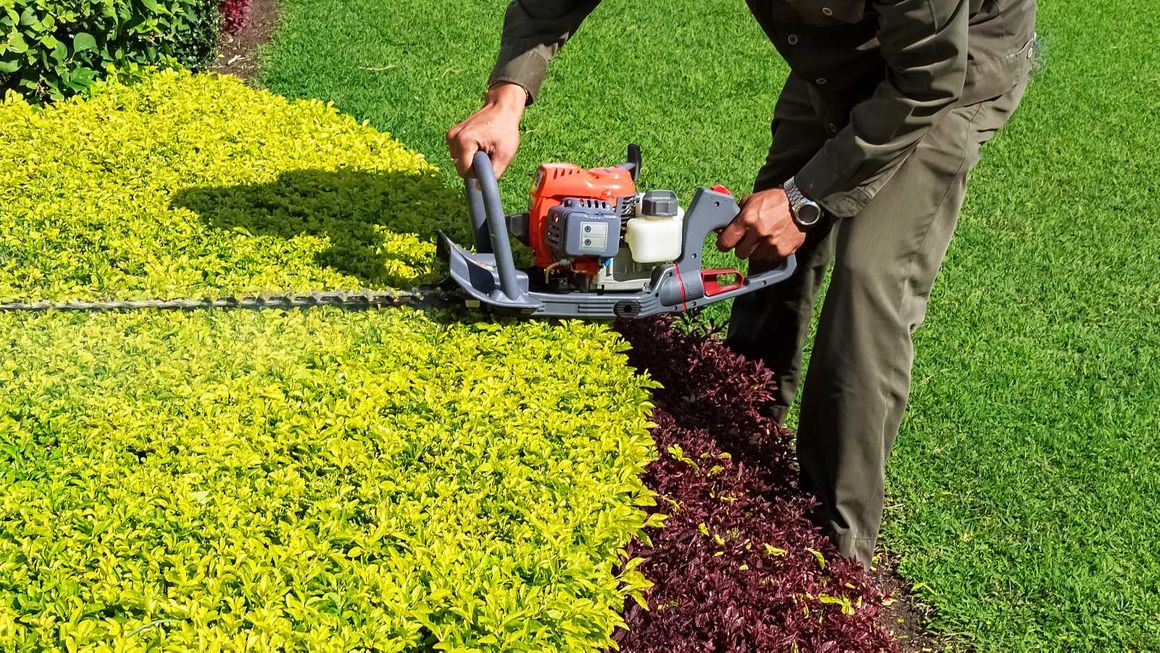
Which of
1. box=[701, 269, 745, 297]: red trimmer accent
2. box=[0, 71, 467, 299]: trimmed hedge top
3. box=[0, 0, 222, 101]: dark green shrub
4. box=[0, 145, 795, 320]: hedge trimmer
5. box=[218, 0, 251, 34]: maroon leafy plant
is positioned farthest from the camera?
box=[218, 0, 251, 34]: maroon leafy plant

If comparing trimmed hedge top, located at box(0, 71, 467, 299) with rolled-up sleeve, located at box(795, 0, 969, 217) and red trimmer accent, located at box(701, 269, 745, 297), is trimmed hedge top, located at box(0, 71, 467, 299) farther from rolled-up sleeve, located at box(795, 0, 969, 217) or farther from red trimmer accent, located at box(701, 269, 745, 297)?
rolled-up sleeve, located at box(795, 0, 969, 217)

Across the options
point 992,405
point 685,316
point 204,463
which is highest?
point 204,463

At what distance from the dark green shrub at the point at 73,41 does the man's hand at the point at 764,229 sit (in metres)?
3.15

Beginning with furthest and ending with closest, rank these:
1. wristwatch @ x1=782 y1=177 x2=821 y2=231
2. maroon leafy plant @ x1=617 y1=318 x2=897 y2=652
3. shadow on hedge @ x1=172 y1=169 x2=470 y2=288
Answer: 1. shadow on hedge @ x1=172 y1=169 x2=470 y2=288
2. wristwatch @ x1=782 y1=177 x2=821 y2=231
3. maroon leafy plant @ x1=617 y1=318 x2=897 y2=652

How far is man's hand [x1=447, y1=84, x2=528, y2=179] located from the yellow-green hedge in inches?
18.1

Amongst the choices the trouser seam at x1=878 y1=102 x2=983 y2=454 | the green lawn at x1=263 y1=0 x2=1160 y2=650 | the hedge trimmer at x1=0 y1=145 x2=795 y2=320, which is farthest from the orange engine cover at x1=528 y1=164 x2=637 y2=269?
the green lawn at x1=263 y1=0 x2=1160 y2=650

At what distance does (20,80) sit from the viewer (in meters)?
4.60

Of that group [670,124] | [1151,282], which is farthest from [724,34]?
[1151,282]

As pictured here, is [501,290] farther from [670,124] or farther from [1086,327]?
[670,124]

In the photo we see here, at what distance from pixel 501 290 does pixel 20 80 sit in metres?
3.01

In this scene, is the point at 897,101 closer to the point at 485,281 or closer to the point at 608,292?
the point at 608,292

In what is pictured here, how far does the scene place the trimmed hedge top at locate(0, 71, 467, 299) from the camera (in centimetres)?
309

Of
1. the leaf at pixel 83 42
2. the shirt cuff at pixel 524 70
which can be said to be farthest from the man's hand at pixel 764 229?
the leaf at pixel 83 42

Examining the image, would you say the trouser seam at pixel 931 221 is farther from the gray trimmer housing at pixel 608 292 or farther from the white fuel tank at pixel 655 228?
the white fuel tank at pixel 655 228
